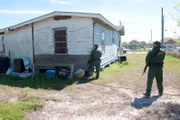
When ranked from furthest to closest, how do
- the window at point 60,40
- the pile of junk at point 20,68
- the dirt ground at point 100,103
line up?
the pile of junk at point 20,68 → the window at point 60,40 → the dirt ground at point 100,103

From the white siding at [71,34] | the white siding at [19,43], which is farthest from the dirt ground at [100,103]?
the white siding at [19,43]

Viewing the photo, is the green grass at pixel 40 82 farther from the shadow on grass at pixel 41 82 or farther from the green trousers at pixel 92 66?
the green trousers at pixel 92 66

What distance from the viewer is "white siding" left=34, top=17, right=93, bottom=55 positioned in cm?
1064

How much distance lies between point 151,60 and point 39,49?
751cm

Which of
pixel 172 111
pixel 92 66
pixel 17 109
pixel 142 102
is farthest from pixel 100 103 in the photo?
pixel 92 66

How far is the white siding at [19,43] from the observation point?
489 inches

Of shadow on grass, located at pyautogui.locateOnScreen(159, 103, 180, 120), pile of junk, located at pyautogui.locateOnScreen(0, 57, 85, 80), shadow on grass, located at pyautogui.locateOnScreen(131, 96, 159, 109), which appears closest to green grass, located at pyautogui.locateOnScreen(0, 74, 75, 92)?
pile of junk, located at pyautogui.locateOnScreen(0, 57, 85, 80)

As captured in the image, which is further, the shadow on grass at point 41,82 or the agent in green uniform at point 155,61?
the shadow on grass at point 41,82

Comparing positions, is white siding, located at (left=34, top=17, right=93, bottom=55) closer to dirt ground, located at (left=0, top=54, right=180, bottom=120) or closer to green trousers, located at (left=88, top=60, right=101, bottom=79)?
green trousers, located at (left=88, top=60, right=101, bottom=79)

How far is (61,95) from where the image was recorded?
6859mm

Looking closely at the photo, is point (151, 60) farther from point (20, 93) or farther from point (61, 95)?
point (20, 93)

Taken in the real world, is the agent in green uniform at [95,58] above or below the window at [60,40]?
below

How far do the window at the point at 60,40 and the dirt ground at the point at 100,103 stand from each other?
341cm

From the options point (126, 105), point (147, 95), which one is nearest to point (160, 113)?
point (126, 105)
